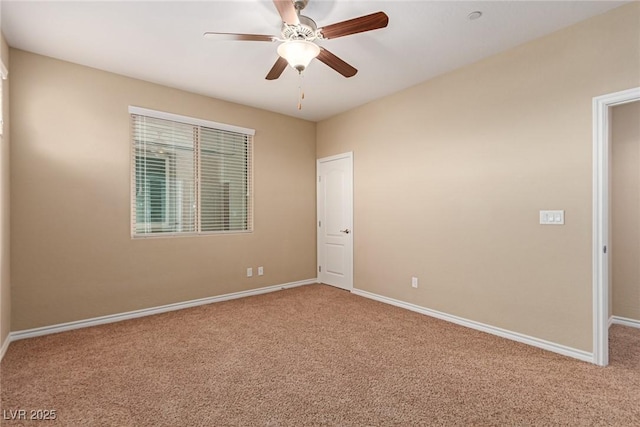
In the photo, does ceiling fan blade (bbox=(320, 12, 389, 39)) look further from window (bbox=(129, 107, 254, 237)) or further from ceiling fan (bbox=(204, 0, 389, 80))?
window (bbox=(129, 107, 254, 237))

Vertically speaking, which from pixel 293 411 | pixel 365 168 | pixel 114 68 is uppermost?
pixel 114 68

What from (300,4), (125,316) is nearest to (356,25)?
(300,4)

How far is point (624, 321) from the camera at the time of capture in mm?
3268

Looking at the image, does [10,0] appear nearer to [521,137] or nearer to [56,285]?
[56,285]

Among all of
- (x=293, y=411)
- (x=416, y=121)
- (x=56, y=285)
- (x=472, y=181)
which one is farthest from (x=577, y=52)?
(x=56, y=285)

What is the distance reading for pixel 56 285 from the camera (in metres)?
3.09

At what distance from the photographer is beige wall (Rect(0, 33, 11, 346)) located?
8.54 feet

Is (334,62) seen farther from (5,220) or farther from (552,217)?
(5,220)

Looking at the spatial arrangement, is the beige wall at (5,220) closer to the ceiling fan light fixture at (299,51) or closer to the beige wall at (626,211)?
the ceiling fan light fixture at (299,51)

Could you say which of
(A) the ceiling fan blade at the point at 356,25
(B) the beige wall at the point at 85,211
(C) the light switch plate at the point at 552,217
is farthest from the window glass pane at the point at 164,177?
(C) the light switch plate at the point at 552,217

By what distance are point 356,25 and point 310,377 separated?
249 centimetres

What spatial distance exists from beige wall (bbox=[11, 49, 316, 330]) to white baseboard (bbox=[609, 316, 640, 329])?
4507 millimetres

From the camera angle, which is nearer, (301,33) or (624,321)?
(301,33)

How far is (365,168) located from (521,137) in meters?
2.00
